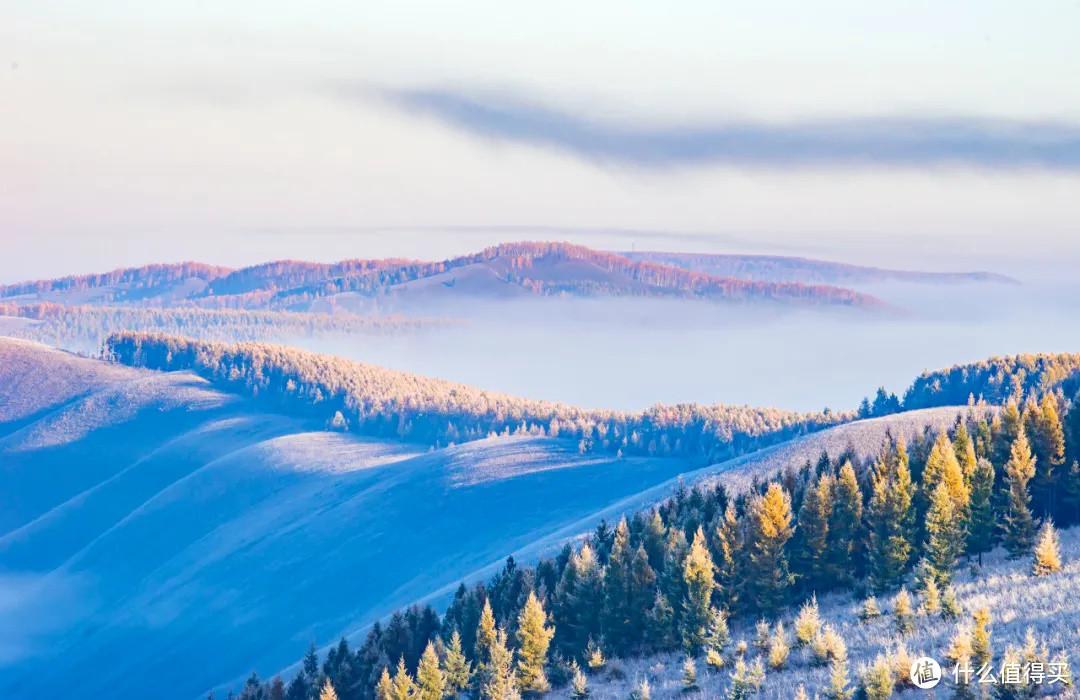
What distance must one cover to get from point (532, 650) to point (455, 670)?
408 cm

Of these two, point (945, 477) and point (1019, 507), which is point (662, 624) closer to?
point (945, 477)

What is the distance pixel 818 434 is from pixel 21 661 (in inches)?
4251

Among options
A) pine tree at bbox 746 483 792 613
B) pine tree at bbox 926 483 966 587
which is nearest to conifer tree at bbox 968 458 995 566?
pine tree at bbox 926 483 966 587

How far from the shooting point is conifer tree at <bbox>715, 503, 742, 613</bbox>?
70.3m

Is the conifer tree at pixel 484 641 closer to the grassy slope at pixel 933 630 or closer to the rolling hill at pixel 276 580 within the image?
the grassy slope at pixel 933 630

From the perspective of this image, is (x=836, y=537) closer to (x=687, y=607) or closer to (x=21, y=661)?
(x=687, y=607)

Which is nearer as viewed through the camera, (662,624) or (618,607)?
(662,624)

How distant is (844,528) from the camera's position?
73000mm

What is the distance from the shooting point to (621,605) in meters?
70.2

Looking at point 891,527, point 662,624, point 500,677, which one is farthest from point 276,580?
point 891,527

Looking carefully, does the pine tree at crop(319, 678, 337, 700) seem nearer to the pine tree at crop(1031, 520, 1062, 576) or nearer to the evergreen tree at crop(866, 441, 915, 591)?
the evergreen tree at crop(866, 441, 915, 591)

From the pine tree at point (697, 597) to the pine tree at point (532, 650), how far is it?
24.5 feet

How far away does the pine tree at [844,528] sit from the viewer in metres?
71.8

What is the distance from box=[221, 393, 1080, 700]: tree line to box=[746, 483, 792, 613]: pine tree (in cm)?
8
